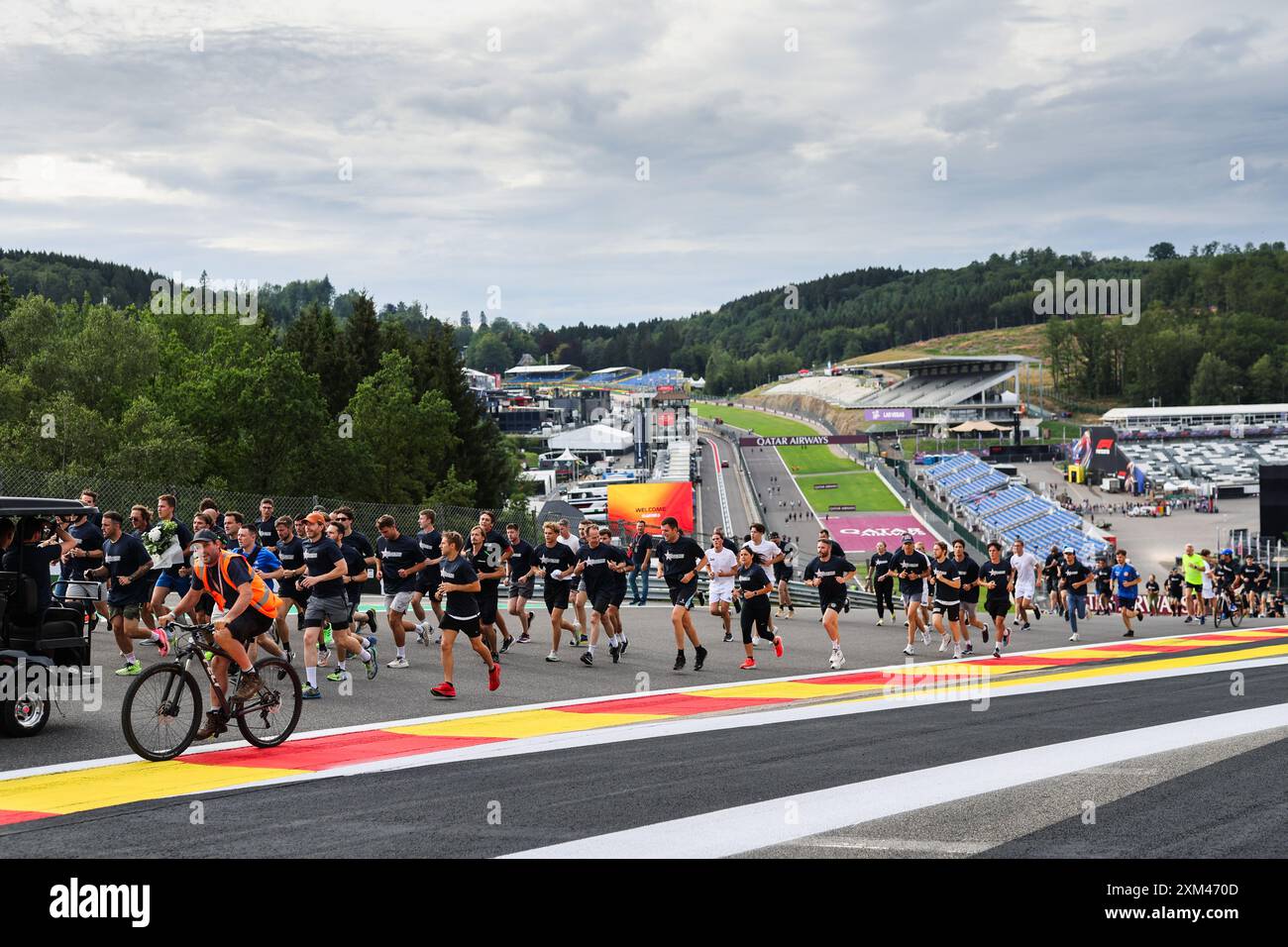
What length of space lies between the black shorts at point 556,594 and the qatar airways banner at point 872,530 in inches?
2159

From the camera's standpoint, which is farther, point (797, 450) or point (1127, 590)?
point (797, 450)

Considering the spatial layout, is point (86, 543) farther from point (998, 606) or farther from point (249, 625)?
point (998, 606)

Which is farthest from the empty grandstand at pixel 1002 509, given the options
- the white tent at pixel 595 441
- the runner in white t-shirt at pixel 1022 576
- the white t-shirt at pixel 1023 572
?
the white t-shirt at pixel 1023 572

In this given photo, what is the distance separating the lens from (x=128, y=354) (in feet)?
183

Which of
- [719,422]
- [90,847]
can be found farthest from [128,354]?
[719,422]

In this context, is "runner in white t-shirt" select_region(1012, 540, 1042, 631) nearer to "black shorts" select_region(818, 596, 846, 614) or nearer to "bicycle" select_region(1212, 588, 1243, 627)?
"black shorts" select_region(818, 596, 846, 614)

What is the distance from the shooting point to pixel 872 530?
80.4 meters

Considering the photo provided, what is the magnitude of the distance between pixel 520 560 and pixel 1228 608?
1895 centimetres

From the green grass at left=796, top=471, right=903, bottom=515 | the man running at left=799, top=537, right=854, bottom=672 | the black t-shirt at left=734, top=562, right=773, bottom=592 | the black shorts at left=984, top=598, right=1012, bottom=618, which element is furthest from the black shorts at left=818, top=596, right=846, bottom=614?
the green grass at left=796, top=471, right=903, bottom=515

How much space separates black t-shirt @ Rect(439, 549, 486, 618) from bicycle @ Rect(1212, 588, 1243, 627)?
20.6 meters

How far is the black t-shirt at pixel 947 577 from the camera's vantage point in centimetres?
1883

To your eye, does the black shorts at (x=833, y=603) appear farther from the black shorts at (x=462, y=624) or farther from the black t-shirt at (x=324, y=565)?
the black t-shirt at (x=324, y=565)

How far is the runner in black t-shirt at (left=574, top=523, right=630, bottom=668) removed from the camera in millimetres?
16078

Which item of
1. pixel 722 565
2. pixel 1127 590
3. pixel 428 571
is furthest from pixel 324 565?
pixel 1127 590
